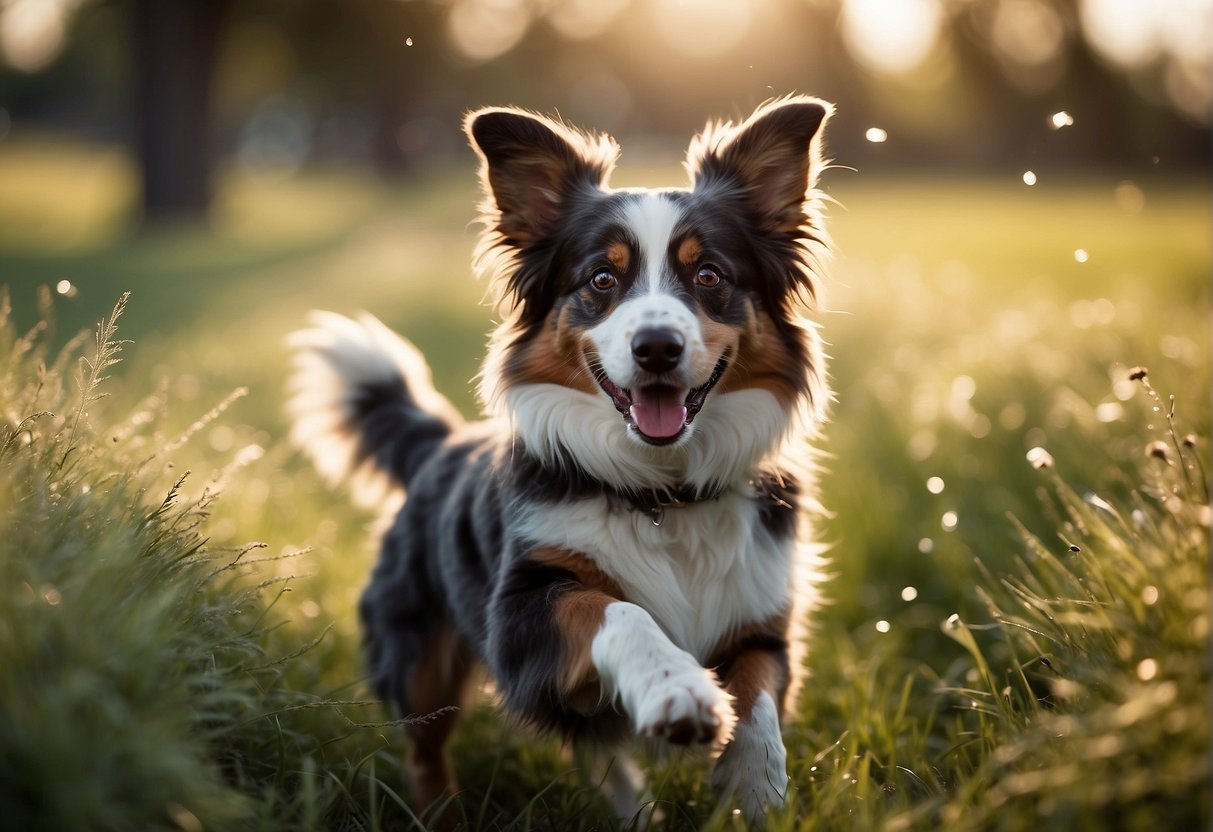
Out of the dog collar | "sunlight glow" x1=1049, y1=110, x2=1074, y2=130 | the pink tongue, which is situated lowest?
the dog collar

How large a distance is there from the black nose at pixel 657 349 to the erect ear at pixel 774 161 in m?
0.95

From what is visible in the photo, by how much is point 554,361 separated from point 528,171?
761mm

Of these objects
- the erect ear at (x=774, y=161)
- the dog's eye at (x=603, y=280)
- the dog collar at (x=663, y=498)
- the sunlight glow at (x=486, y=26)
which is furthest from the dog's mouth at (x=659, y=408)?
the sunlight glow at (x=486, y=26)

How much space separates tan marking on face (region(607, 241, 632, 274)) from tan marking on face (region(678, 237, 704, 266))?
0.18 m

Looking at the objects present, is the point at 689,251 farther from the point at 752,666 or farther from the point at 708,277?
the point at 752,666

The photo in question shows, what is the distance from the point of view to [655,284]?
346 cm

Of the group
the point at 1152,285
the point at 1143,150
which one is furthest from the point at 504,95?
the point at 1152,285

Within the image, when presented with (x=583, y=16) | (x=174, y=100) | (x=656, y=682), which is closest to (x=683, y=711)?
(x=656, y=682)

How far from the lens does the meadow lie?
7.03 feet

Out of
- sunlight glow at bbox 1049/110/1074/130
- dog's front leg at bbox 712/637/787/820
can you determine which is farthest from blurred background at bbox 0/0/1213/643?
dog's front leg at bbox 712/637/787/820

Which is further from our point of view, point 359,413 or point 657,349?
point 359,413

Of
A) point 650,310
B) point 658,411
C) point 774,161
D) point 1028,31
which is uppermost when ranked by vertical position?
point 1028,31

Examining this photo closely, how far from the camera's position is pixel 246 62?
1095 inches

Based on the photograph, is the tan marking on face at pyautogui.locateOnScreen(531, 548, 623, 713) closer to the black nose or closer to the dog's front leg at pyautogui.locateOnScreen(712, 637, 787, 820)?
the dog's front leg at pyautogui.locateOnScreen(712, 637, 787, 820)
